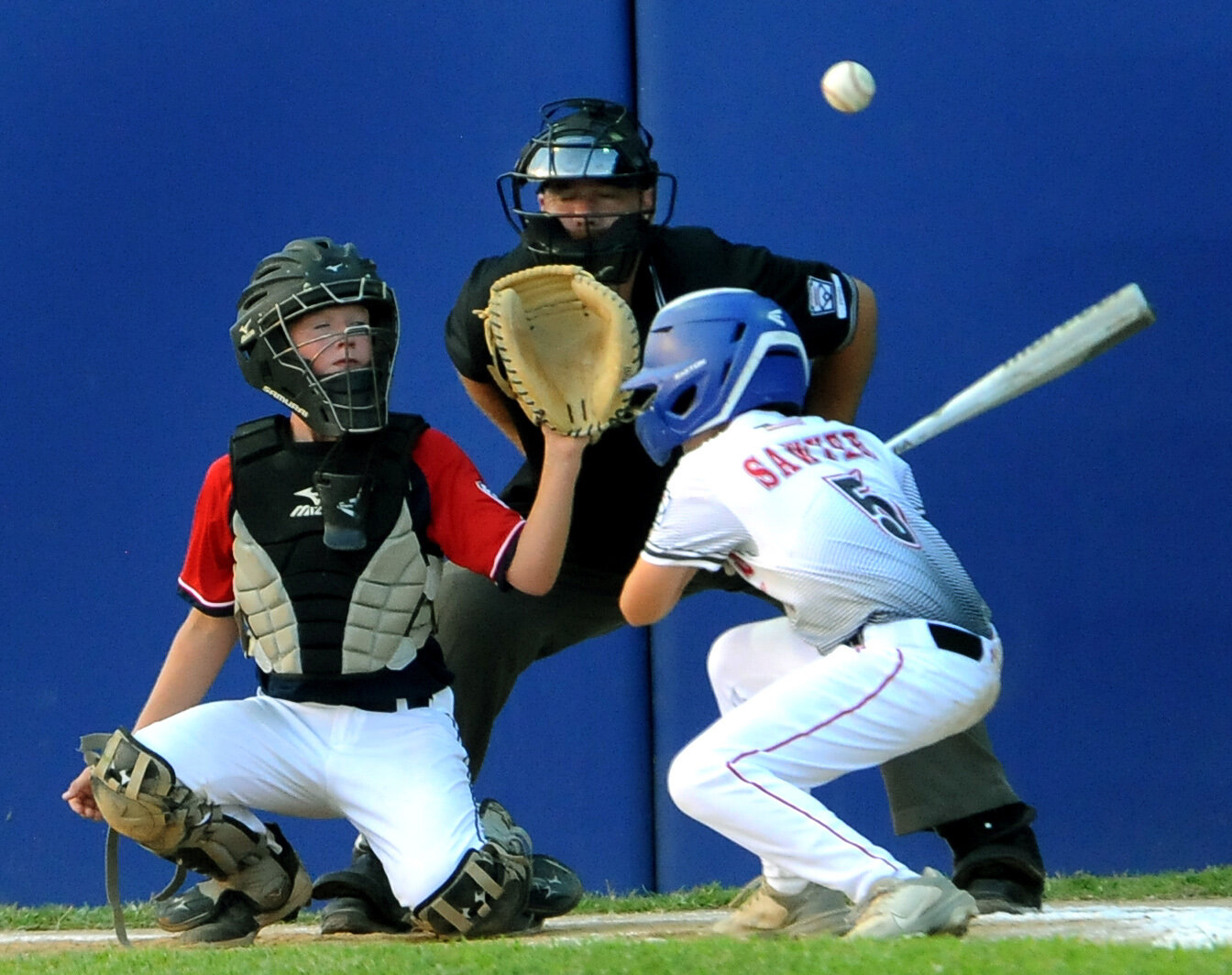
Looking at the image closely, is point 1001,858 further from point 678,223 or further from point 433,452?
point 678,223

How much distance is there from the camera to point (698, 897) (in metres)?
4.25

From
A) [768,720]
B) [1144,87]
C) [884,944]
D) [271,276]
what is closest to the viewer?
[884,944]

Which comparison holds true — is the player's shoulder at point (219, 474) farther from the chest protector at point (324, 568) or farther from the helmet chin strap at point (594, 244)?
the helmet chin strap at point (594, 244)

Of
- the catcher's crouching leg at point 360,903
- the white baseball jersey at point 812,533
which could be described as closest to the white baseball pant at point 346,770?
the catcher's crouching leg at point 360,903

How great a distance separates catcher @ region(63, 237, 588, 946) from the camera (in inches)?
133

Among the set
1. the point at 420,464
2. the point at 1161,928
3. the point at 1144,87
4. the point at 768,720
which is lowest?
Answer: the point at 1161,928

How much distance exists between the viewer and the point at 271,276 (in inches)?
141

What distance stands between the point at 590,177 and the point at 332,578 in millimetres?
980

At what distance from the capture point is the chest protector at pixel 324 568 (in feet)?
11.4

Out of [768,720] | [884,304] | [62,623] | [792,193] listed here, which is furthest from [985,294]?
[62,623]

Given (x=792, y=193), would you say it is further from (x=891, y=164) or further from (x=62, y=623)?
(x=62, y=623)

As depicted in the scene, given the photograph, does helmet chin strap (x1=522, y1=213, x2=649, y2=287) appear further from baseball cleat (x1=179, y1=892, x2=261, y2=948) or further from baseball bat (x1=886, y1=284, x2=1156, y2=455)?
baseball cleat (x1=179, y1=892, x2=261, y2=948)

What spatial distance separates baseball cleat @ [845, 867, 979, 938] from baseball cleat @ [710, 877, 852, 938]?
0.95 ft

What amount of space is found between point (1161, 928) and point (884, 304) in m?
1.87
